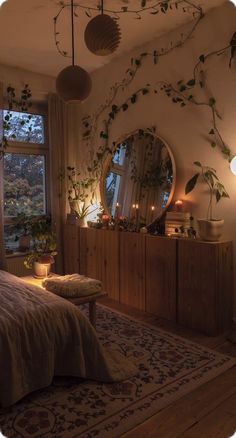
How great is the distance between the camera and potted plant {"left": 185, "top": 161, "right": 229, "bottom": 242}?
2.65 m

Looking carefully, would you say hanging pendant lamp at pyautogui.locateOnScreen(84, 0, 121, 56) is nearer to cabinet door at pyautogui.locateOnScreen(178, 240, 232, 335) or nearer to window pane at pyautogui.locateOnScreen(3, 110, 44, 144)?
cabinet door at pyautogui.locateOnScreen(178, 240, 232, 335)

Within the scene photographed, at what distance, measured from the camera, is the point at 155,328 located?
2.78m

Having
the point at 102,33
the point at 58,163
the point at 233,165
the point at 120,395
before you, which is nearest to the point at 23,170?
the point at 58,163

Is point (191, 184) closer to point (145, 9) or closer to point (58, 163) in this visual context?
point (145, 9)

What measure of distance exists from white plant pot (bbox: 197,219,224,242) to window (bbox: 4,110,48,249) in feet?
7.60

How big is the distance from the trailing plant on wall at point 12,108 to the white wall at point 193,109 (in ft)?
3.65

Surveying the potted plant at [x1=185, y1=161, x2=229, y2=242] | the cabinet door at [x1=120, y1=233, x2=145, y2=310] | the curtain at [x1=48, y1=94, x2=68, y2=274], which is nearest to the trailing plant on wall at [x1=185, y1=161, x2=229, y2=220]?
the potted plant at [x1=185, y1=161, x2=229, y2=242]

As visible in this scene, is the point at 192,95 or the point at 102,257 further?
the point at 102,257

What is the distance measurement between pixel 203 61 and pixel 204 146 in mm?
725

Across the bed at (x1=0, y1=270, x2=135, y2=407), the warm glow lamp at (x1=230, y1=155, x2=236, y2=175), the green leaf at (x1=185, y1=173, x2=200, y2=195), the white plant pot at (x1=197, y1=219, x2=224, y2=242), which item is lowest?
the bed at (x1=0, y1=270, x2=135, y2=407)

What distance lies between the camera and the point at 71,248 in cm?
405

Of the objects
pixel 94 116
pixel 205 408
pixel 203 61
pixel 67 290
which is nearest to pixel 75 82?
pixel 67 290

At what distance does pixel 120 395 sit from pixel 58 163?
296 cm

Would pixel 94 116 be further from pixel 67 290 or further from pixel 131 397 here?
pixel 131 397
